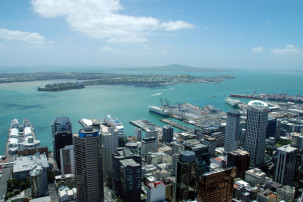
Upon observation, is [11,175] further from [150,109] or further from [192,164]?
[150,109]

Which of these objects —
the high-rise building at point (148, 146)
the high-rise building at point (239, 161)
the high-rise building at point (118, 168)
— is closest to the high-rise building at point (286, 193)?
the high-rise building at point (239, 161)

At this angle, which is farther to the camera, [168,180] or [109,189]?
[109,189]

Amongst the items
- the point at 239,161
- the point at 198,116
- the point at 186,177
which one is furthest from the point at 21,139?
the point at 198,116

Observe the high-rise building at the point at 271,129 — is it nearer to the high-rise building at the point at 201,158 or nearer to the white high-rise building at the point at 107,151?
the high-rise building at the point at 201,158

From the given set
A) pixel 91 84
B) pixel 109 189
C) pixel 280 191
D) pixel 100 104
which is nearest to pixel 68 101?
pixel 100 104

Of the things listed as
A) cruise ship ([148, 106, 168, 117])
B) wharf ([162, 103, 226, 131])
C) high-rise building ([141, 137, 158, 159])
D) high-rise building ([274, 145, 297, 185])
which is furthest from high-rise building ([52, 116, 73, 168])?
cruise ship ([148, 106, 168, 117])
